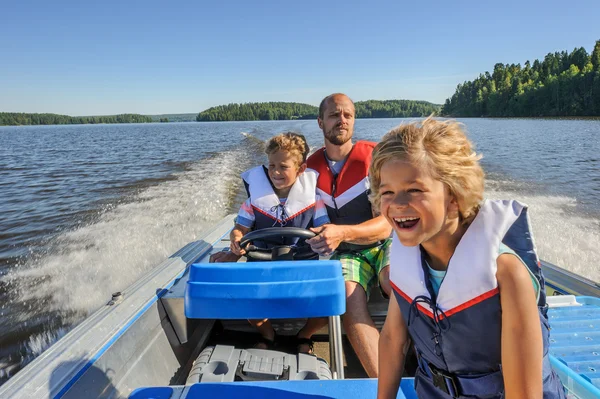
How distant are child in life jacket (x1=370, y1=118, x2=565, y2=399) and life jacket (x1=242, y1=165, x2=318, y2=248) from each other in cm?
129

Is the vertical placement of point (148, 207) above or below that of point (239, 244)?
below

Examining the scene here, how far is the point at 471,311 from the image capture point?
0.92 m

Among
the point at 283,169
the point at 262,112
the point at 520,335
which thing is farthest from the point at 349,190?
the point at 262,112

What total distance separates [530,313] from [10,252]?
220 inches

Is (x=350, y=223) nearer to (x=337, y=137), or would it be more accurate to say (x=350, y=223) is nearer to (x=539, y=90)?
(x=337, y=137)

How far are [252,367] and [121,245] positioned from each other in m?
3.52

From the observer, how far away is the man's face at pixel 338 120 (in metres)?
2.44

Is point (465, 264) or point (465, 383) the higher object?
point (465, 264)

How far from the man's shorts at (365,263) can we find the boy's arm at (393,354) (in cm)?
85

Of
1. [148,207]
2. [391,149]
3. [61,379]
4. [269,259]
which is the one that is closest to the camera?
[391,149]

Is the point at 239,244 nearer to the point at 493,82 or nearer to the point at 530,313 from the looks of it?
the point at 530,313

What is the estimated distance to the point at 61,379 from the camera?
1.30 metres

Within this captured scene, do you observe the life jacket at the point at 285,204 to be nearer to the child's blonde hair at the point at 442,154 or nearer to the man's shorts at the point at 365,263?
the man's shorts at the point at 365,263

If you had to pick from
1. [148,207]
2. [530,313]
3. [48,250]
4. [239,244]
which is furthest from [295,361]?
[148,207]
